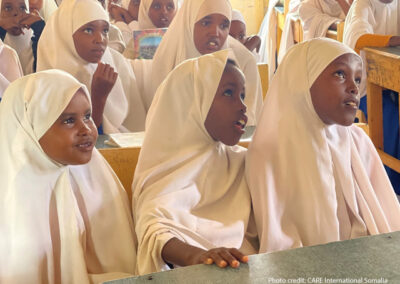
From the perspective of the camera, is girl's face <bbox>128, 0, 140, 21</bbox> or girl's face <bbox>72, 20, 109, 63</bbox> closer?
girl's face <bbox>72, 20, 109, 63</bbox>

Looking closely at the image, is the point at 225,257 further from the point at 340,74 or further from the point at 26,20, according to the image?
the point at 26,20

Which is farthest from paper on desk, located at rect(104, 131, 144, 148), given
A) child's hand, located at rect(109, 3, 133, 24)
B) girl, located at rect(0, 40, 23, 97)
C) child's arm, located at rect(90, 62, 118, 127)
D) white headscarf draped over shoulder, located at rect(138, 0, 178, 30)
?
child's hand, located at rect(109, 3, 133, 24)

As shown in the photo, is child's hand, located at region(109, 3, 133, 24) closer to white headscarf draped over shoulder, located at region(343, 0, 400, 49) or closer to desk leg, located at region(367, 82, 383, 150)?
white headscarf draped over shoulder, located at region(343, 0, 400, 49)

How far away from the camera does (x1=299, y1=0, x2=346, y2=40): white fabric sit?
5703 millimetres

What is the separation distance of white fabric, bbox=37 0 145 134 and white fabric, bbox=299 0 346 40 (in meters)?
2.62

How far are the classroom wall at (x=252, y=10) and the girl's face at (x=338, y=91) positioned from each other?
733cm

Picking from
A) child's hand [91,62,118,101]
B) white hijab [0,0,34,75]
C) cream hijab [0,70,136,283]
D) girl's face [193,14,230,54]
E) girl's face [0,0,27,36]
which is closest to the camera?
Answer: cream hijab [0,70,136,283]

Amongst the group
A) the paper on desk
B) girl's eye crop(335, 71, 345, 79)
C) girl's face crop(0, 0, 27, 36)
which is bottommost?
the paper on desk

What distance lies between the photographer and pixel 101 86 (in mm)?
3047

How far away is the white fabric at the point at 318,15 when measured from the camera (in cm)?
570

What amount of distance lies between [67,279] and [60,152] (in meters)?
0.35

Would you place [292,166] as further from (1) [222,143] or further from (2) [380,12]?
(2) [380,12]

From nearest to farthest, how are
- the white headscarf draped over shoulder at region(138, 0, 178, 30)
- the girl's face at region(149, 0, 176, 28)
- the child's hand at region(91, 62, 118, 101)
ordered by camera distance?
the child's hand at region(91, 62, 118, 101) < the girl's face at region(149, 0, 176, 28) < the white headscarf draped over shoulder at region(138, 0, 178, 30)

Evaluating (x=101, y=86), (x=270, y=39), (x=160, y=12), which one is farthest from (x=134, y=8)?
(x=101, y=86)
